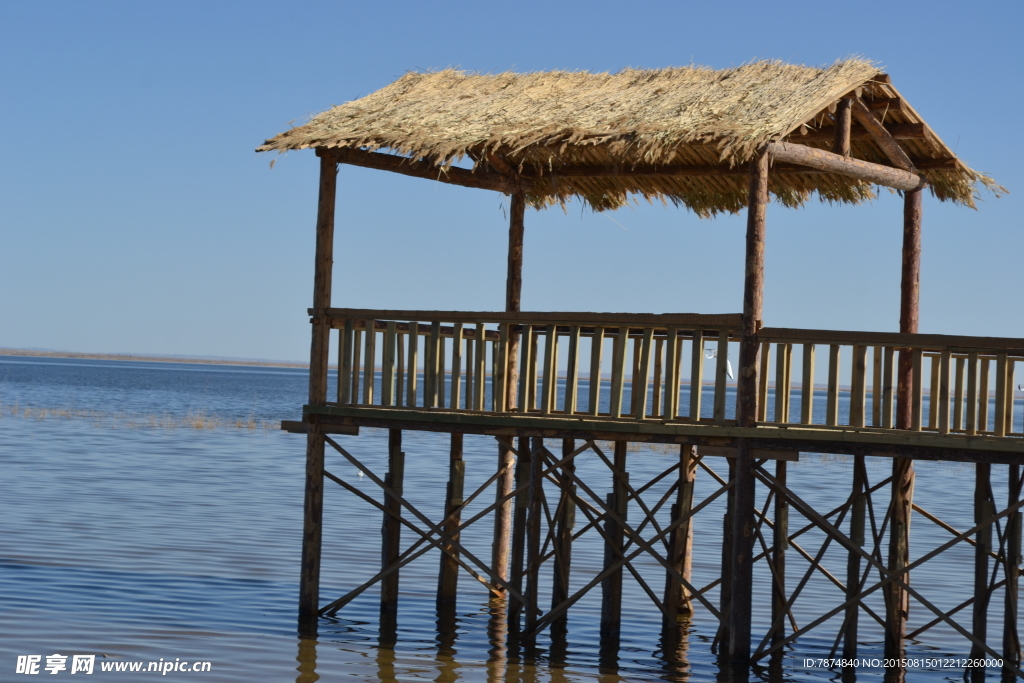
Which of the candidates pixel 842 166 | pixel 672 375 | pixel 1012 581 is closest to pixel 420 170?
pixel 672 375

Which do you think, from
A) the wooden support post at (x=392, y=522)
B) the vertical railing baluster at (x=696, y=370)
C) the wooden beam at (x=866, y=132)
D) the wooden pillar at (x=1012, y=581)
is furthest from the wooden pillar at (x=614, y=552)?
the wooden beam at (x=866, y=132)

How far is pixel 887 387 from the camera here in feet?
32.7

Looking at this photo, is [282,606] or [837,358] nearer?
[837,358]

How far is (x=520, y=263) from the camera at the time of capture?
13578mm

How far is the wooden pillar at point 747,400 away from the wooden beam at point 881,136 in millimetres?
1853

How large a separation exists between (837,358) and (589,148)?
2.76m

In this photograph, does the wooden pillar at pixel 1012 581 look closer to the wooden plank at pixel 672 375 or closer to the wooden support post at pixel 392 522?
the wooden plank at pixel 672 375

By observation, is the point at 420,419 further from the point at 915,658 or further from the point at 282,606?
the point at 915,658

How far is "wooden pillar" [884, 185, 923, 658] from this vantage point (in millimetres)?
10914

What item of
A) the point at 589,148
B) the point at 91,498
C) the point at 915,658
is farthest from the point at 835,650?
the point at 91,498

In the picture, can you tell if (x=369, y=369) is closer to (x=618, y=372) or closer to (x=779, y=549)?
(x=618, y=372)

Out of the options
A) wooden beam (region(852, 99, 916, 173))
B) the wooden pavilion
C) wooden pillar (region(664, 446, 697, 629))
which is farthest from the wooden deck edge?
wooden beam (region(852, 99, 916, 173))

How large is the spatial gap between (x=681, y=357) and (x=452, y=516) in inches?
109

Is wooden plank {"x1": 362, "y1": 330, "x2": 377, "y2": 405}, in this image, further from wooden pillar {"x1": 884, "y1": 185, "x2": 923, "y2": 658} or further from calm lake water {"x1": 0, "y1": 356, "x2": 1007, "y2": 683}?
wooden pillar {"x1": 884, "y1": 185, "x2": 923, "y2": 658}
